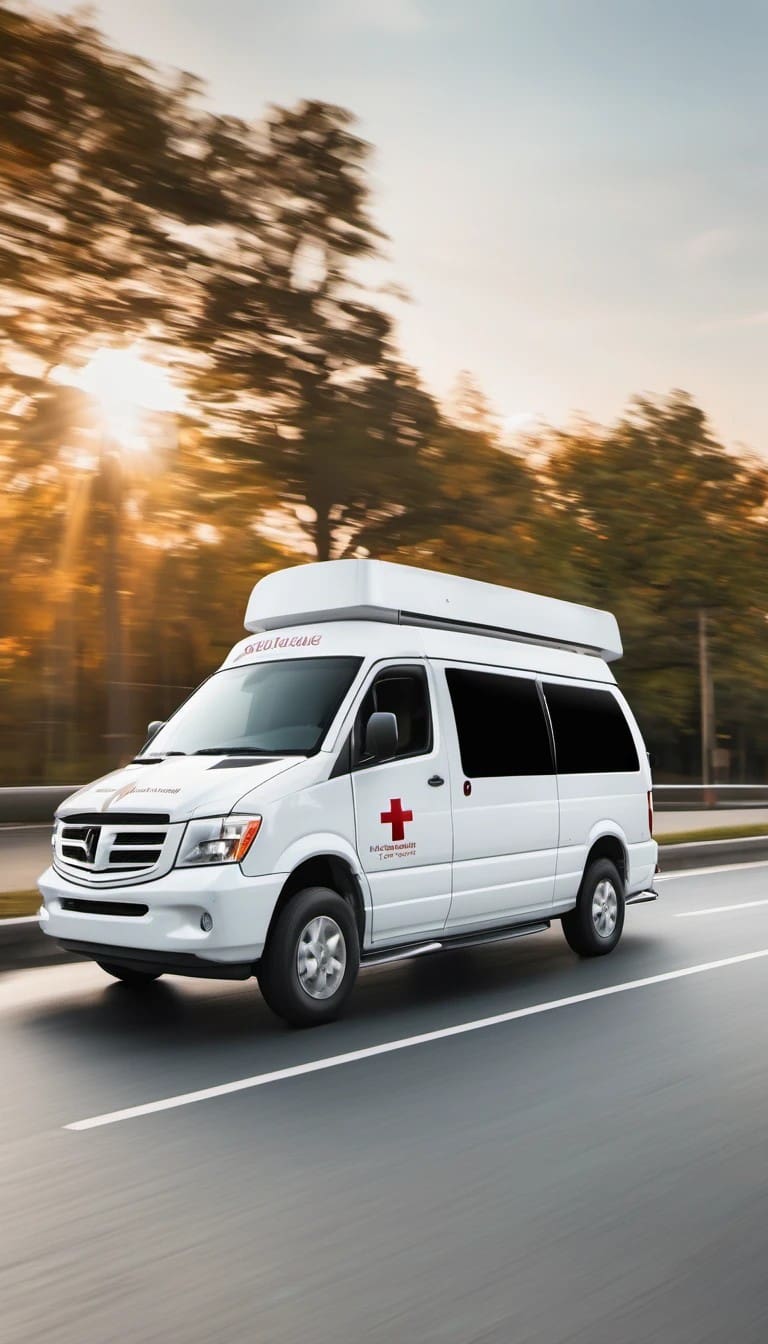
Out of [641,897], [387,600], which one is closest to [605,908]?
[641,897]

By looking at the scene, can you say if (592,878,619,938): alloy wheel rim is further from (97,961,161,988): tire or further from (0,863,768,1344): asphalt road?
(97,961,161,988): tire

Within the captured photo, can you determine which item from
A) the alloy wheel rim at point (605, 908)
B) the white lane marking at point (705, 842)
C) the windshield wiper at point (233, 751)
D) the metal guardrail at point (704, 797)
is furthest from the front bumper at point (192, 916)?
the metal guardrail at point (704, 797)

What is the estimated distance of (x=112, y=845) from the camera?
7.33m

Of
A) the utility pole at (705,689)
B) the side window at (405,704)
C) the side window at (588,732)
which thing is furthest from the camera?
the utility pole at (705,689)

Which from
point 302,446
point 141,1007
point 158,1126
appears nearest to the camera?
point 158,1126

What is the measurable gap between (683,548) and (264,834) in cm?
3404

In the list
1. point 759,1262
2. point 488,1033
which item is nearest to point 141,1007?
point 488,1033

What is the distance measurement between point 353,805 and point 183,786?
98cm

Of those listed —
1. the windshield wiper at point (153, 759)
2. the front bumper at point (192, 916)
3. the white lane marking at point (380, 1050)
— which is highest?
the windshield wiper at point (153, 759)

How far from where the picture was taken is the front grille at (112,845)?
7.16 metres

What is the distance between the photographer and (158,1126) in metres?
5.41

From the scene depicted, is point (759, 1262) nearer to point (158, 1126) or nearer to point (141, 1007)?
point (158, 1126)

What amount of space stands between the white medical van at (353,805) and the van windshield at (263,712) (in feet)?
0.05

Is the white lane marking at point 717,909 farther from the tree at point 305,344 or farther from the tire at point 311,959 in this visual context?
the tree at point 305,344
